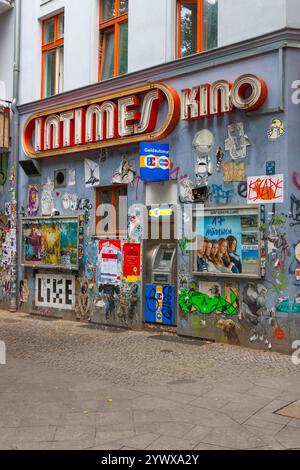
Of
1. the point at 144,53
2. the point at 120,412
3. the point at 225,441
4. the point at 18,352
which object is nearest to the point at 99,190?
the point at 144,53

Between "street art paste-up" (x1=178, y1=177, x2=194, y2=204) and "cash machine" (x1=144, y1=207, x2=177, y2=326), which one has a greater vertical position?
"street art paste-up" (x1=178, y1=177, x2=194, y2=204)

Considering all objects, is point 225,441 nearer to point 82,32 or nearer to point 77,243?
point 77,243

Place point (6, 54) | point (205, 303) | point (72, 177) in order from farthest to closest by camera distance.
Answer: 1. point (6, 54)
2. point (72, 177)
3. point (205, 303)

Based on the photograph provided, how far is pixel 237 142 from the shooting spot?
896cm

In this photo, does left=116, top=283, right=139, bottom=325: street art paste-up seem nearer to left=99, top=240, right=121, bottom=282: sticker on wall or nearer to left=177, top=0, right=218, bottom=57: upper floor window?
left=99, top=240, right=121, bottom=282: sticker on wall

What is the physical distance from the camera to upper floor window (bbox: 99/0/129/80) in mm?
A: 11234

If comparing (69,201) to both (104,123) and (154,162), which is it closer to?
(104,123)

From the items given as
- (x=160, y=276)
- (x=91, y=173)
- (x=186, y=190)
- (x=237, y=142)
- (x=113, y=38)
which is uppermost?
(x=113, y=38)

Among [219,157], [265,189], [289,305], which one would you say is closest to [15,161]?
[219,157]

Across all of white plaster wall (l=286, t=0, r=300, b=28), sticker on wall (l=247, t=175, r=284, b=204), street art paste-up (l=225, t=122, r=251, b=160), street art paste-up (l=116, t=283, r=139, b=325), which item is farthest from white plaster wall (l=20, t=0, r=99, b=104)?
sticker on wall (l=247, t=175, r=284, b=204)

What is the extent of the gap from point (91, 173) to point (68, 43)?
3.18 m

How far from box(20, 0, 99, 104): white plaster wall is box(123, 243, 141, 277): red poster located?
12.4 feet

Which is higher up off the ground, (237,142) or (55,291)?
(237,142)

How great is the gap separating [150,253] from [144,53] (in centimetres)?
389
